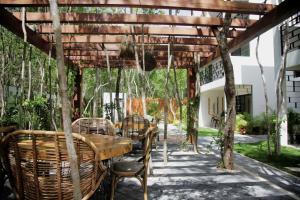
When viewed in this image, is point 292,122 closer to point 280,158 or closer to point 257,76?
point 280,158

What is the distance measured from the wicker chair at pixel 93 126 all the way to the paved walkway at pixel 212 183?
89 centimetres

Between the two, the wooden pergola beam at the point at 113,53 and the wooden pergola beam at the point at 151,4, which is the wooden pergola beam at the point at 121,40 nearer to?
the wooden pergola beam at the point at 113,53

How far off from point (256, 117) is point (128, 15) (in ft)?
34.9

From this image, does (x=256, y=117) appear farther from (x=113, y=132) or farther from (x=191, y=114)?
(x=113, y=132)

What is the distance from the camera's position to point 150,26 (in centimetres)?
647

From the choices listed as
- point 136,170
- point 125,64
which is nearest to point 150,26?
point 125,64

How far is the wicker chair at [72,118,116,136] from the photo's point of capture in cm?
502

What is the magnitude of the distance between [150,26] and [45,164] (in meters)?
4.64

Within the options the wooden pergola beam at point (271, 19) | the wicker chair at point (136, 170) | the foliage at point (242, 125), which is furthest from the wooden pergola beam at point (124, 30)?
the foliage at point (242, 125)

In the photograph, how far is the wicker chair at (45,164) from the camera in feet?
7.36

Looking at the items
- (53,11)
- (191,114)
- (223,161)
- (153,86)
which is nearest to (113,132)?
(223,161)

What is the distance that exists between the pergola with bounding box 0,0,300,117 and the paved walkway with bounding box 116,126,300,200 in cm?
234

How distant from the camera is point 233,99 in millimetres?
5648

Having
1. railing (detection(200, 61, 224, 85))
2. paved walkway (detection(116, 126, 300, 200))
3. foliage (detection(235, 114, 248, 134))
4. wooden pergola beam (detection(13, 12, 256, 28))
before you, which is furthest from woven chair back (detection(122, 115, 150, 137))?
railing (detection(200, 61, 224, 85))
